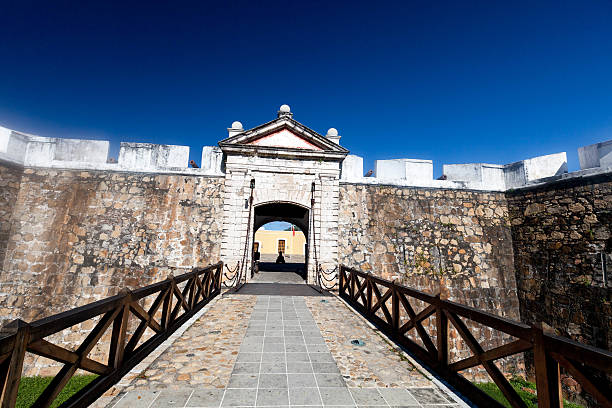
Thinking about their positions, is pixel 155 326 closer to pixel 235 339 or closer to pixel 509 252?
pixel 235 339

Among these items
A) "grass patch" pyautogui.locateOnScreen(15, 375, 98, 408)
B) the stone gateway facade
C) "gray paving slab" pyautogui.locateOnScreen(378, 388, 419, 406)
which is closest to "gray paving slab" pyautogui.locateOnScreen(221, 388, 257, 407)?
"gray paving slab" pyautogui.locateOnScreen(378, 388, 419, 406)

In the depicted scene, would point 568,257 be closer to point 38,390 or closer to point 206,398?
point 206,398

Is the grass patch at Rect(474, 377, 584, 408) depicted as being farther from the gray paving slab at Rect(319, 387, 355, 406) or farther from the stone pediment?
the stone pediment

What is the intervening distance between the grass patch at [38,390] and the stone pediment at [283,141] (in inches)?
257

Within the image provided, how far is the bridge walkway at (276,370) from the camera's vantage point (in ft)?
8.18

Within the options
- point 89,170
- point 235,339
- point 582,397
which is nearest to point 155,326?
point 235,339

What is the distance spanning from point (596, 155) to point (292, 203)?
7797mm

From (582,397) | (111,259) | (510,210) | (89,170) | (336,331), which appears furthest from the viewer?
(510,210)

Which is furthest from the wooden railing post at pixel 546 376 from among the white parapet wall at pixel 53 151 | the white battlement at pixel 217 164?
the white parapet wall at pixel 53 151

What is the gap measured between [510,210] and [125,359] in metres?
10.3

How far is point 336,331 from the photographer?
172 inches

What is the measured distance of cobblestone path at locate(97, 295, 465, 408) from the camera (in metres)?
2.49

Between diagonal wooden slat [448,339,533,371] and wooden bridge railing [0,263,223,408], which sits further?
diagonal wooden slat [448,339,533,371]

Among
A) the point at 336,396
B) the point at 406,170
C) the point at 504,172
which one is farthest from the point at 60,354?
the point at 504,172
